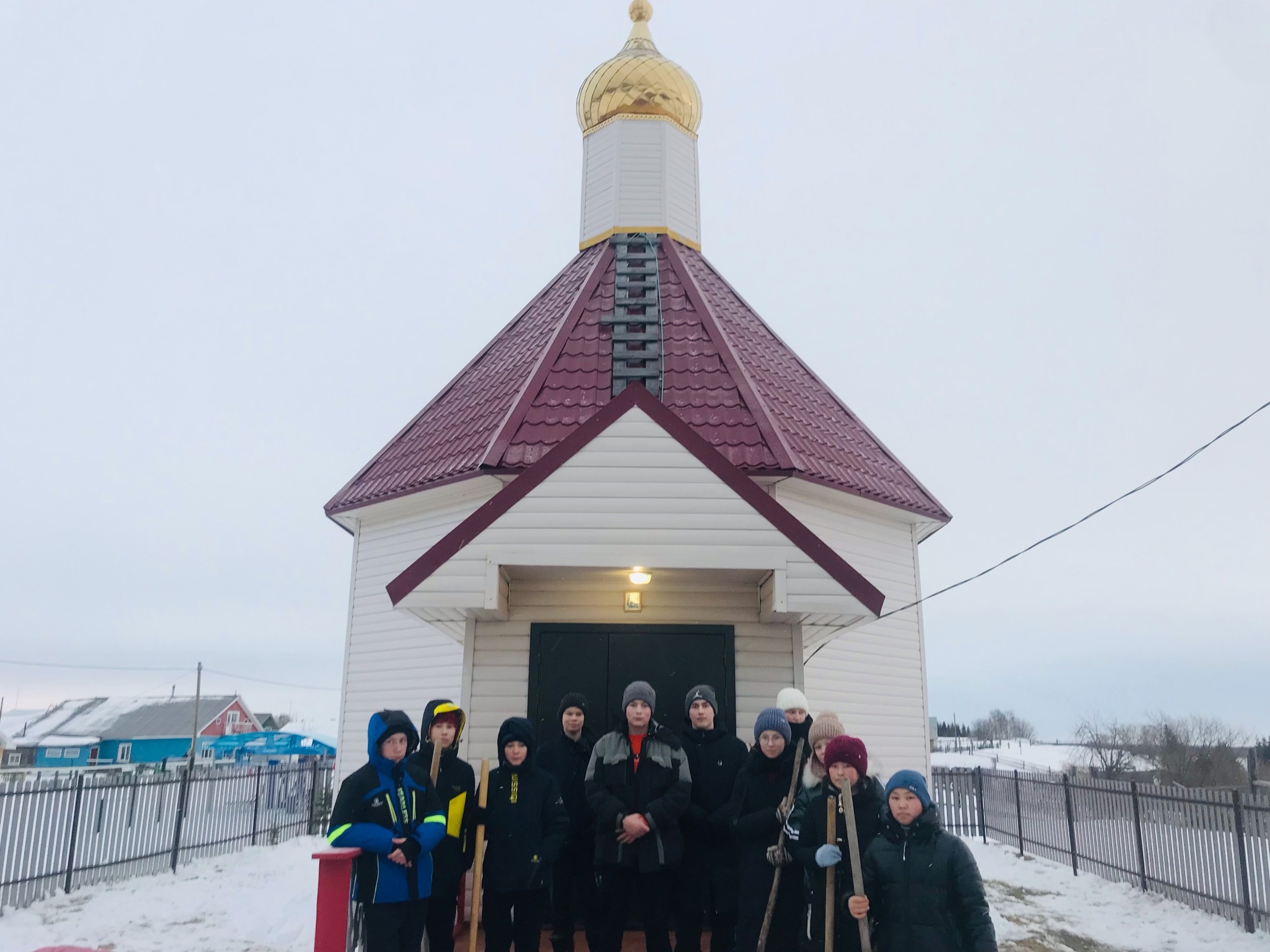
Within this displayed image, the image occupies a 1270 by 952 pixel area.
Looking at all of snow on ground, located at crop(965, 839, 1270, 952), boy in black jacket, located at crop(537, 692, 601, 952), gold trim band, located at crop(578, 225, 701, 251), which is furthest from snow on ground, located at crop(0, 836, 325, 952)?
gold trim band, located at crop(578, 225, 701, 251)

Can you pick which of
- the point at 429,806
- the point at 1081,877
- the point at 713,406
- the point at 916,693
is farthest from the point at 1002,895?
the point at 429,806

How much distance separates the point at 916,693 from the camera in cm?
1052

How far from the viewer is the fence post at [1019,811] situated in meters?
14.7

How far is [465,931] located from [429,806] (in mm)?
2041

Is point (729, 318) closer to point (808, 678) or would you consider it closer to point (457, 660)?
point (808, 678)

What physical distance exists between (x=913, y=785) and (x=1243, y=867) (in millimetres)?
7541

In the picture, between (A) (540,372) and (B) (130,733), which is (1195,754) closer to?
(A) (540,372)

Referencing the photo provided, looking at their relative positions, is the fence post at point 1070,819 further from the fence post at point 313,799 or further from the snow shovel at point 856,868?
the fence post at point 313,799

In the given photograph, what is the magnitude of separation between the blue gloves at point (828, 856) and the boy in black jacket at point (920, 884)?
0.72ft

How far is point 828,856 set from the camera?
4.38m

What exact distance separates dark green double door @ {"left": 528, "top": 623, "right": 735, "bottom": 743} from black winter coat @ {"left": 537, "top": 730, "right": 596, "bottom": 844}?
1166 mm

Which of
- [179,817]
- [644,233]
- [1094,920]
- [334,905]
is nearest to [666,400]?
[644,233]

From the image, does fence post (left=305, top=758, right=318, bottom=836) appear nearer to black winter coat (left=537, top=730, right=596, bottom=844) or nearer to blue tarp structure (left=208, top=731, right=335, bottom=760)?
black winter coat (left=537, top=730, right=596, bottom=844)

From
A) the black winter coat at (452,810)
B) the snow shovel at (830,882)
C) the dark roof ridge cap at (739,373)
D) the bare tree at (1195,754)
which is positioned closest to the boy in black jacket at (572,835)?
the black winter coat at (452,810)
